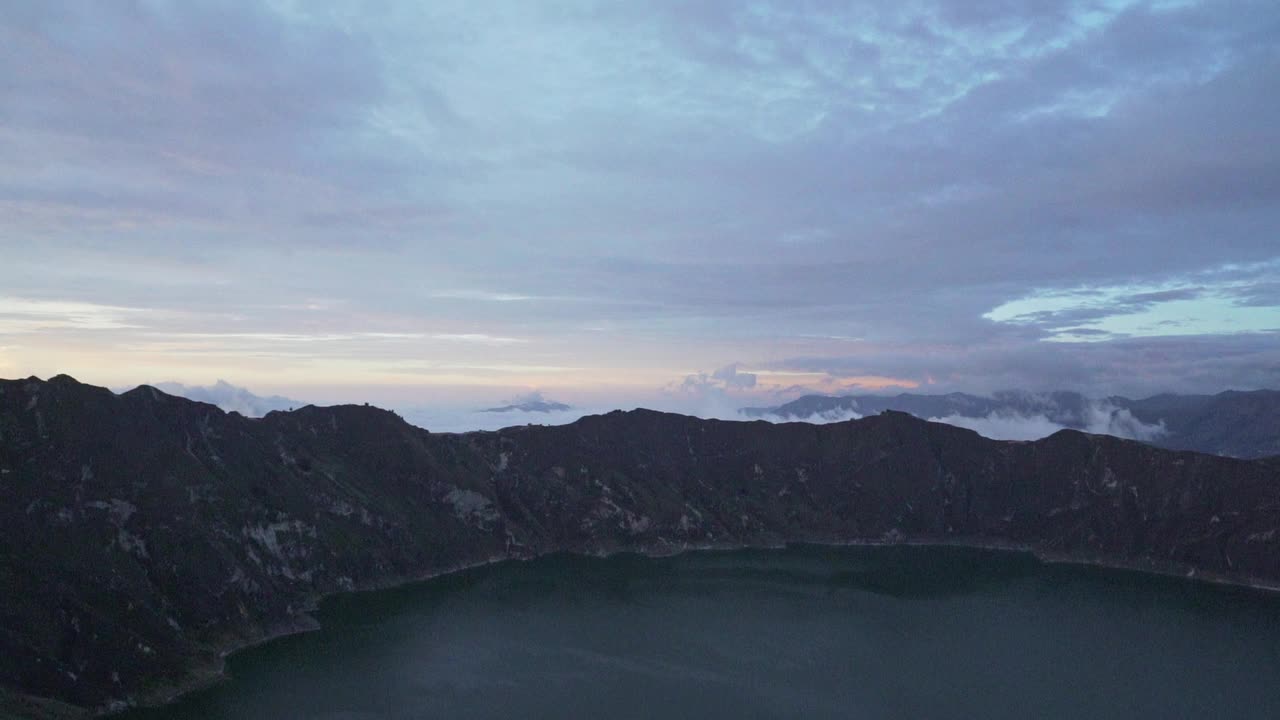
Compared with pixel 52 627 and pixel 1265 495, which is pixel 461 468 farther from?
pixel 1265 495

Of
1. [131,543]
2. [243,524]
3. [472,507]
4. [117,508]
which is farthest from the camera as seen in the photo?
[472,507]

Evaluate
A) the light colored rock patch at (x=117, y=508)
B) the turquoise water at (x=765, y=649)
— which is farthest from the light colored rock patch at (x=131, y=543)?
the turquoise water at (x=765, y=649)

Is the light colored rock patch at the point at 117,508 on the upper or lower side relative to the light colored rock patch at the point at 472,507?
upper

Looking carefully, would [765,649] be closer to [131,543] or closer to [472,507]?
[472,507]

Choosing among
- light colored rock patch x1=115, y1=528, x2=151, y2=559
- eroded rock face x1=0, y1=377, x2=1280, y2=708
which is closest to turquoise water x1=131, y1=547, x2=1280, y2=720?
eroded rock face x1=0, y1=377, x2=1280, y2=708

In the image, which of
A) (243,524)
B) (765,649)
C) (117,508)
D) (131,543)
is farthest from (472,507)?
(765,649)

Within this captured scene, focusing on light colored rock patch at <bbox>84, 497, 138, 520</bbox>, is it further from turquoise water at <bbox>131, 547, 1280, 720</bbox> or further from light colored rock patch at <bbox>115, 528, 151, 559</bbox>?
turquoise water at <bbox>131, 547, 1280, 720</bbox>

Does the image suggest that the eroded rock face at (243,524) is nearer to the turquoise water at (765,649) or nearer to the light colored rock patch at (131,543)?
the light colored rock patch at (131,543)

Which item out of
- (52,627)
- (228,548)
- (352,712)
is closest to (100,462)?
(228,548)
